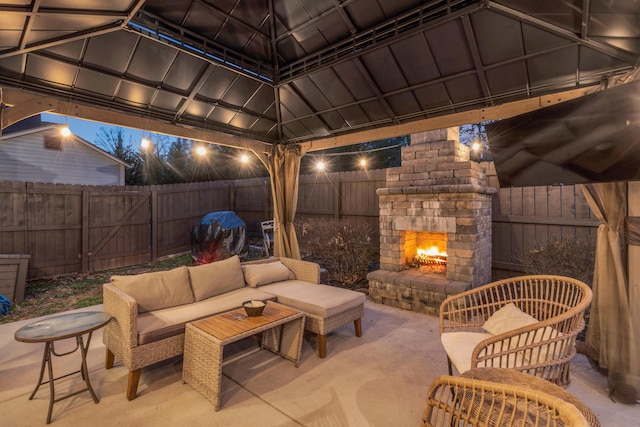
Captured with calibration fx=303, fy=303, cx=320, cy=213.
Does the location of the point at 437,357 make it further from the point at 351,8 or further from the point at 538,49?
the point at 351,8

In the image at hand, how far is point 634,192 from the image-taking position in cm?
252

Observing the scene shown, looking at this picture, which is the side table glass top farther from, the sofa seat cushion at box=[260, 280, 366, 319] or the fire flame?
the fire flame

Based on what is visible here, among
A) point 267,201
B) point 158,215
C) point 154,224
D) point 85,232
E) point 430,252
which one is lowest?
point 430,252

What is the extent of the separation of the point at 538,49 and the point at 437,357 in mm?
3243

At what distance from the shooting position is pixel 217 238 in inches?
285

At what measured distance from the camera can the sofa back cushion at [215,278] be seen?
3422 millimetres

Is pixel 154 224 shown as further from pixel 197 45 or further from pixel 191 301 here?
pixel 197 45

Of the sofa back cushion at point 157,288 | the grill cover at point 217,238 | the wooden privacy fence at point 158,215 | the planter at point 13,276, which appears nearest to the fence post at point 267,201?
the wooden privacy fence at point 158,215

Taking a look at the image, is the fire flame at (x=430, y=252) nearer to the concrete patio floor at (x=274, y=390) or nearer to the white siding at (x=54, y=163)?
the concrete patio floor at (x=274, y=390)

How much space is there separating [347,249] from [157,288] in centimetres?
349

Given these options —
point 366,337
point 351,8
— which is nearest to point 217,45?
point 351,8

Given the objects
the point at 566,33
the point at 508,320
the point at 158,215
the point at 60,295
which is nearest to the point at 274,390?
the point at 508,320

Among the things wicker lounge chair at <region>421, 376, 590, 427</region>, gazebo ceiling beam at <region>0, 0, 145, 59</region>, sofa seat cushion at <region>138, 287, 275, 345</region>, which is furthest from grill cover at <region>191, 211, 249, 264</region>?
wicker lounge chair at <region>421, 376, 590, 427</region>

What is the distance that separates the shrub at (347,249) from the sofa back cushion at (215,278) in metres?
2.23
